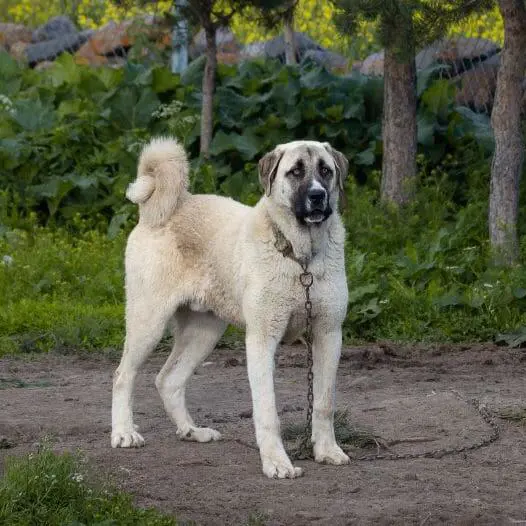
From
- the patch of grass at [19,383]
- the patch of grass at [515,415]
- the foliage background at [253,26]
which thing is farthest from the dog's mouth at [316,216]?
the foliage background at [253,26]

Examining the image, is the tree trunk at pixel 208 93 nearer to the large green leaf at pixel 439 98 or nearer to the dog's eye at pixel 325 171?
the large green leaf at pixel 439 98

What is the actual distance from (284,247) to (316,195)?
35 centimetres

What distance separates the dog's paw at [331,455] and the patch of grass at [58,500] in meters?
1.20

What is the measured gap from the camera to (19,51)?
54.9ft

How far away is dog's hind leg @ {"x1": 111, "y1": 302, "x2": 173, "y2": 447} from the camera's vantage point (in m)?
6.67

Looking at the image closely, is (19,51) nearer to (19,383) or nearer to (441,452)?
(19,383)

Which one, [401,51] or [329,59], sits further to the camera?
[329,59]

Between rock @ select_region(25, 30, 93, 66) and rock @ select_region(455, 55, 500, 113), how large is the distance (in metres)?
5.75

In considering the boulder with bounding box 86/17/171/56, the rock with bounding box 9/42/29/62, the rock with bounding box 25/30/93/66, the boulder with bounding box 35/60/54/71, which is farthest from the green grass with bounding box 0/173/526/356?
the rock with bounding box 25/30/93/66

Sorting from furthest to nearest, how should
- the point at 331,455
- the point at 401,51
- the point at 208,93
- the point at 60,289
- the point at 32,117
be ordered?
the point at 32,117 < the point at 208,93 < the point at 60,289 < the point at 401,51 < the point at 331,455

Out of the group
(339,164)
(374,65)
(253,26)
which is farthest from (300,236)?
(253,26)

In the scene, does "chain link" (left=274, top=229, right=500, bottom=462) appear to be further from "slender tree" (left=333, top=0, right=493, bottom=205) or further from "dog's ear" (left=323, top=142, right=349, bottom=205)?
"slender tree" (left=333, top=0, right=493, bottom=205)

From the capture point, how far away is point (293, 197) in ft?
19.8

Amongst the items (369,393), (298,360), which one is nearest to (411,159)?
(298,360)
